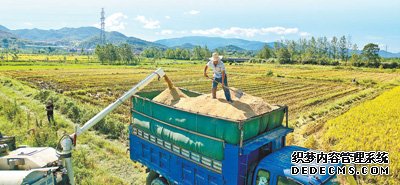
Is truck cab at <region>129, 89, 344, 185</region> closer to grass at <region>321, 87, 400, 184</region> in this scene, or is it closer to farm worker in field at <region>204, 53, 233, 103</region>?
farm worker in field at <region>204, 53, 233, 103</region>

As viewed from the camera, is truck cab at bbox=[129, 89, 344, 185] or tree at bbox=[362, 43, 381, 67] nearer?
truck cab at bbox=[129, 89, 344, 185]

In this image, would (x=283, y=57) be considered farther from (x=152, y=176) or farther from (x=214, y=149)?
(x=214, y=149)

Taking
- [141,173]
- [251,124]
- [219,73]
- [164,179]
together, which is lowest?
[141,173]

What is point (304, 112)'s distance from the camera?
23781mm

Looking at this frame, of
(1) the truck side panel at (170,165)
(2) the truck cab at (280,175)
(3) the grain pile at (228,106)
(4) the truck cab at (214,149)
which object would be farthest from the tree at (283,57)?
(2) the truck cab at (280,175)

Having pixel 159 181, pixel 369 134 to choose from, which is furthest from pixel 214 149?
pixel 369 134

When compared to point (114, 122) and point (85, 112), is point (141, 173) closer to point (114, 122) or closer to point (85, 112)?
point (114, 122)

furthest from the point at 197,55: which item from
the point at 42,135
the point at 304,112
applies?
the point at 42,135

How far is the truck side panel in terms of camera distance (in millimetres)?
7336

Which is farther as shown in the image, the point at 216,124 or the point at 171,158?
the point at 171,158

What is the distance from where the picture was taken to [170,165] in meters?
8.33

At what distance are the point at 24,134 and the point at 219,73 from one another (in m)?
10.8

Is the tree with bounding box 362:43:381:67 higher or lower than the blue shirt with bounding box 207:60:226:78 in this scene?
higher

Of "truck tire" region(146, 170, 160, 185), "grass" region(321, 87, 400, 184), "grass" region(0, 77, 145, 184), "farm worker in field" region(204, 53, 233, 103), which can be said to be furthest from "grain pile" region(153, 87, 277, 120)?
"grass" region(321, 87, 400, 184)
